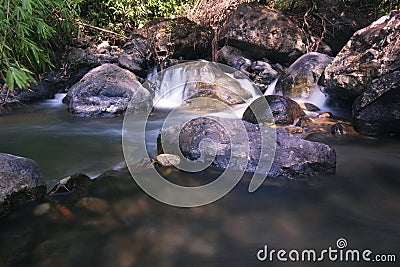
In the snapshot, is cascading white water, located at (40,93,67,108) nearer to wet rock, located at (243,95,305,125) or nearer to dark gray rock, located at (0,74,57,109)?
dark gray rock, located at (0,74,57,109)

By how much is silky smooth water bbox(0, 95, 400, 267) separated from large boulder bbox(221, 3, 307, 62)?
5953mm

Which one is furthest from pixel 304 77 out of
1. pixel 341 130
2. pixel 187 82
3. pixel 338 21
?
pixel 338 21

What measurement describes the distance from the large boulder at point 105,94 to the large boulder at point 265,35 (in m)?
3.86

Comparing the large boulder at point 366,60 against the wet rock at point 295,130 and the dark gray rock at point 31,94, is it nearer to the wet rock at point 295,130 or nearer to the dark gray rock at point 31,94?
the wet rock at point 295,130

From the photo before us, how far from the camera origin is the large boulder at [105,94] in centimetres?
661

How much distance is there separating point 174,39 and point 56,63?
11.4 ft

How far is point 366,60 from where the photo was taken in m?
5.41

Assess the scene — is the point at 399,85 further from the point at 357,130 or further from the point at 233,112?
the point at 233,112

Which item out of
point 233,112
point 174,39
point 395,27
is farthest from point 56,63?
point 395,27

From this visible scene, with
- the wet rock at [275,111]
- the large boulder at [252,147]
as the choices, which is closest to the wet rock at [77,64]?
the wet rock at [275,111]

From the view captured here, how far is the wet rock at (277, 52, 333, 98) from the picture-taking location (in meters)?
7.20

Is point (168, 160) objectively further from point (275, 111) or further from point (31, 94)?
point (31, 94)

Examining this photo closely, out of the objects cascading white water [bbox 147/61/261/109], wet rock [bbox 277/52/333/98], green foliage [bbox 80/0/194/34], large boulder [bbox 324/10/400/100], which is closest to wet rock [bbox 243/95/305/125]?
large boulder [bbox 324/10/400/100]

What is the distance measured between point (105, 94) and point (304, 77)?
458cm
